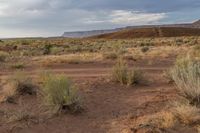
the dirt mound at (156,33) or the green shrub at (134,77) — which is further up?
the green shrub at (134,77)

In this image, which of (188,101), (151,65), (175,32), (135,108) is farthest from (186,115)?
(175,32)

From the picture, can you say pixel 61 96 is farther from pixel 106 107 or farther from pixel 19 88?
pixel 19 88

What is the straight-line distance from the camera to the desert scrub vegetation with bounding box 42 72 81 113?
424 inches

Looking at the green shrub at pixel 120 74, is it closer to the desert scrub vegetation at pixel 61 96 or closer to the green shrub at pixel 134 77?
the green shrub at pixel 134 77

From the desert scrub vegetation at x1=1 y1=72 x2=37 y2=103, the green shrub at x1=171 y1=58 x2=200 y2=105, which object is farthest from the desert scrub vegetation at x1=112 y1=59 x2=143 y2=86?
the desert scrub vegetation at x1=1 y1=72 x2=37 y2=103

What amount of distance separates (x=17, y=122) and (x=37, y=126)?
536mm

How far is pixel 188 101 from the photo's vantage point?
10.6 metres

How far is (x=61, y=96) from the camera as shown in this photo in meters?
11.0

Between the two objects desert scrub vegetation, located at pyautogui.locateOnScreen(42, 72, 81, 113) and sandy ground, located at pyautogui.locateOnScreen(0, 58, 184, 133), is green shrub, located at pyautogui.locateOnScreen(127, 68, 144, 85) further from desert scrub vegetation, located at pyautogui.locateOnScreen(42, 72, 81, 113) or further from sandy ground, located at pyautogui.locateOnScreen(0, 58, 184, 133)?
desert scrub vegetation, located at pyautogui.locateOnScreen(42, 72, 81, 113)

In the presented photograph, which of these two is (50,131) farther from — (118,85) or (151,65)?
(151,65)

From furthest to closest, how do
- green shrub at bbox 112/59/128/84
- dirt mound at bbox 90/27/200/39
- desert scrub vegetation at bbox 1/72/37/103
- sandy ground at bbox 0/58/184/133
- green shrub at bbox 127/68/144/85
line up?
dirt mound at bbox 90/27/200/39 < green shrub at bbox 112/59/128/84 < green shrub at bbox 127/68/144/85 < desert scrub vegetation at bbox 1/72/37/103 < sandy ground at bbox 0/58/184/133

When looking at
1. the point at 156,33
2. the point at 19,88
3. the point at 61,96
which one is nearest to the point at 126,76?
the point at 19,88

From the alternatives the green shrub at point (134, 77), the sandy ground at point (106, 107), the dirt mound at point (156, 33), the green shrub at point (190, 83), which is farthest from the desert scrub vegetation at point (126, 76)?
the dirt mound at point (156, 33)

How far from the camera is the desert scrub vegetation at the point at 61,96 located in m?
10.8
